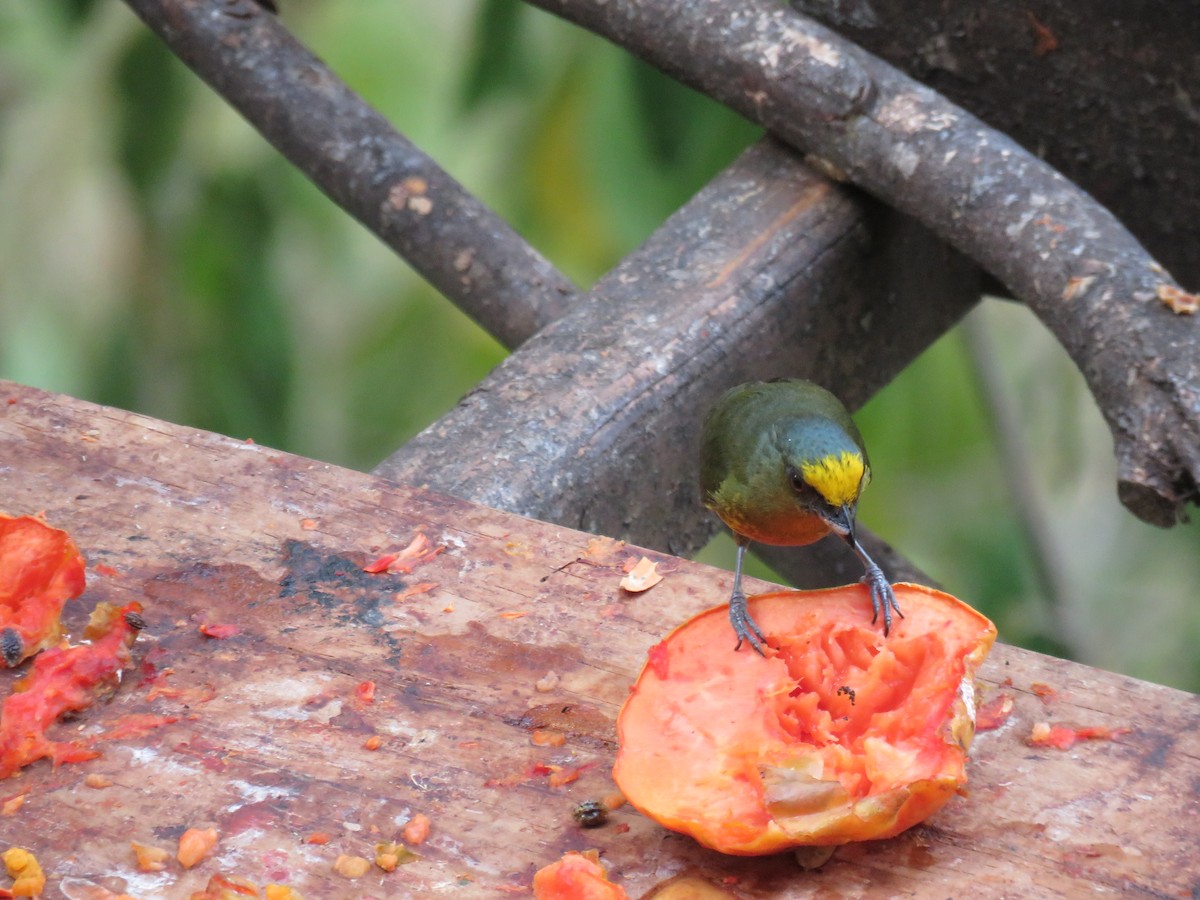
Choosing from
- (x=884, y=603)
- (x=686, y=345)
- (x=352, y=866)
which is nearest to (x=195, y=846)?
(x=352, y=866)

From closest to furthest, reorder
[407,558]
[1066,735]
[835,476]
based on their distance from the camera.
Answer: [1066,735]
[407,558]
[835,476]

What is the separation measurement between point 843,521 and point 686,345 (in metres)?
0.43

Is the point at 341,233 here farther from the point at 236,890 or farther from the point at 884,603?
the point at 236,890

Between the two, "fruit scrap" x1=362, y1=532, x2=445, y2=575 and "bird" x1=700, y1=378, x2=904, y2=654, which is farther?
"bird" x1=700, y1=378, x2=904, y2=654

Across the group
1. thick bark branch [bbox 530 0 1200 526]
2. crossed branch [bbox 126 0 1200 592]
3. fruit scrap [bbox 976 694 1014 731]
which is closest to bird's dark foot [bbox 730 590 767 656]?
fruit scrap [bbox 976 694 1014 731]

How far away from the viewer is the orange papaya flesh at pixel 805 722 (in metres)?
1.35

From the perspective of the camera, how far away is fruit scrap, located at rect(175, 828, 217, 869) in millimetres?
1377

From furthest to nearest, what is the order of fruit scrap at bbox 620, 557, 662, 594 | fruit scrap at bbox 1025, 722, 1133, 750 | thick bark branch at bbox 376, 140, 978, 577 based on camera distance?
thick bark branch at bbox 376, 140, 978, 577 < fruit scrap at bbox 620, 557, 662, 594 < fruit scrap at bbox 1025, 722, 1133, 750

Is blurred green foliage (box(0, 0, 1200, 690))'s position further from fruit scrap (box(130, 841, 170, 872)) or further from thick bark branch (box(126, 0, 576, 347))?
fruit scrap (box(130, 841, 170, 872))

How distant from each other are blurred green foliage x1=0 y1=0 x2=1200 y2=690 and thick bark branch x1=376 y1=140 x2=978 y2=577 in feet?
2.68

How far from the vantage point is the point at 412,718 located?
1.57 metres

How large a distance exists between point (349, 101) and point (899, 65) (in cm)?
119

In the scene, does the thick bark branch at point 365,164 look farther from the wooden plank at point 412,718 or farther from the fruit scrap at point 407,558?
the fruit scrap at point 407,558

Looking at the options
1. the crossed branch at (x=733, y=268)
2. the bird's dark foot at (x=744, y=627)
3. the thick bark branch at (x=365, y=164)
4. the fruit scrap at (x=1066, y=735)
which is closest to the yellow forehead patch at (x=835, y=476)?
the crossed branch at (x=733, y=268)
